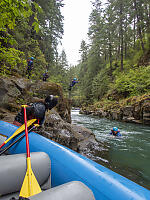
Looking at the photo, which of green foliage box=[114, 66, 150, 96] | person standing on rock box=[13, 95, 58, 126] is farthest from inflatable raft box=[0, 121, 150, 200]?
green foliage box=[114, 66, 150, 96]

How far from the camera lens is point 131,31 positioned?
22203 millimetres

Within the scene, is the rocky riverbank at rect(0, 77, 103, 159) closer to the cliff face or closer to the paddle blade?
the cliff face

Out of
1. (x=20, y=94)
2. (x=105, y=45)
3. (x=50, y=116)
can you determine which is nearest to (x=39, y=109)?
(x=50, y=116)

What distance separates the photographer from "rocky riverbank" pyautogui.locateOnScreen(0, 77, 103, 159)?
3912 millimetres

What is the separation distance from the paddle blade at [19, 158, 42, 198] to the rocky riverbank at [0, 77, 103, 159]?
2.43m

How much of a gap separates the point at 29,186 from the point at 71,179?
1.53 feet

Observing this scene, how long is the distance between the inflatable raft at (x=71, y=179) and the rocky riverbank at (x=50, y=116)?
7.00ft

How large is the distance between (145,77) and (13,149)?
15.8 m

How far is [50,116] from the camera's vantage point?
4723mm

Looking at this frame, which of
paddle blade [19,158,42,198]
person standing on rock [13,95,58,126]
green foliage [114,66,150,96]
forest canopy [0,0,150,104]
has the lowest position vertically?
paddle blade [19,158,42,198]

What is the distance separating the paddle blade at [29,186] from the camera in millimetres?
1041

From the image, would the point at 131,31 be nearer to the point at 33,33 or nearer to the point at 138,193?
the point at 33,33

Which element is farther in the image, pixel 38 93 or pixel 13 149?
pixel 38 93

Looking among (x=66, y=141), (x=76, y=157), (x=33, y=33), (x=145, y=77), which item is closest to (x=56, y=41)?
(x=33, y=33)
